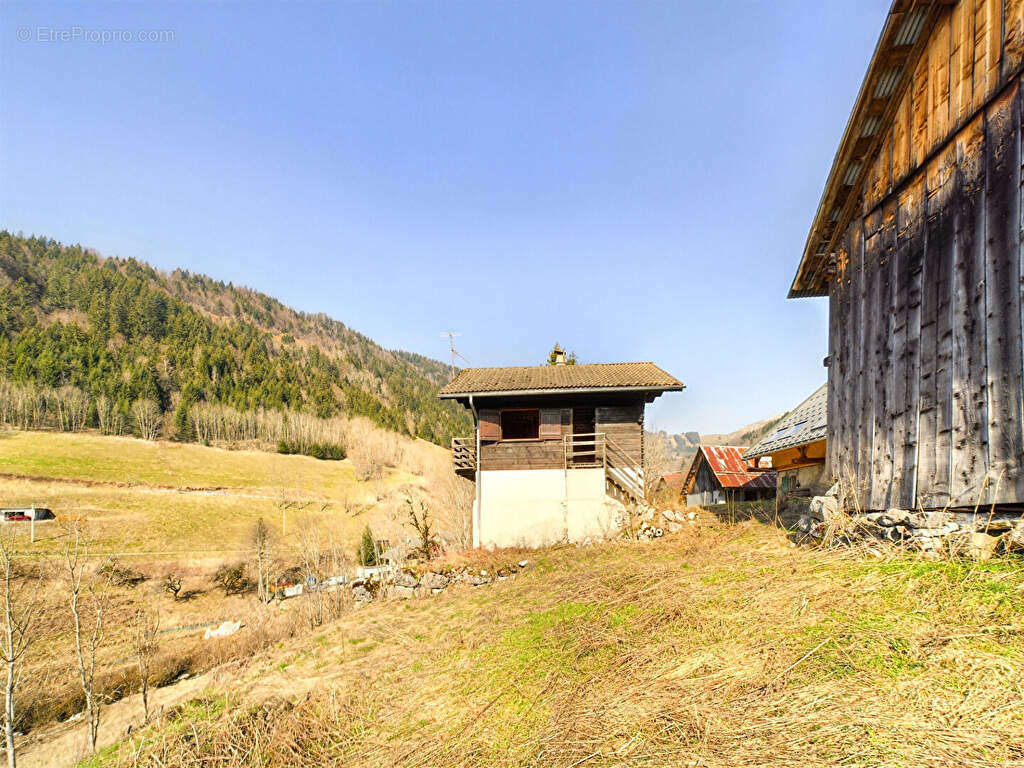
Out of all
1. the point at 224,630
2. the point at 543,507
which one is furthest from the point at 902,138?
the point at 224,630

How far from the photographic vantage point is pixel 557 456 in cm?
1683

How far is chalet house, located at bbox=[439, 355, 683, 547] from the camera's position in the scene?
53.3ft

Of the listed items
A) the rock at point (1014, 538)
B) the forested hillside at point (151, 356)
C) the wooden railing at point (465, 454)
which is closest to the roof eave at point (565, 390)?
the wooden railing at point (465, 454)

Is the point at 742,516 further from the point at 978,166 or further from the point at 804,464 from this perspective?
the point at 978,166

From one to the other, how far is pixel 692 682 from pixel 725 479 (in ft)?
77.0

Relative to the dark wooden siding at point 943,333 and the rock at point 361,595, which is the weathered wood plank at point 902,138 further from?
the rock at point 361,595

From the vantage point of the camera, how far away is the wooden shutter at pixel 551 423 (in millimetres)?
17172

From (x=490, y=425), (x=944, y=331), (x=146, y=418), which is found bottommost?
(x=146, y=418)

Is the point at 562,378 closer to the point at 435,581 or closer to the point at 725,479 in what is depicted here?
the point at 435,581

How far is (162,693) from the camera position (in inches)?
534

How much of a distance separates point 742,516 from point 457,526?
19639mm

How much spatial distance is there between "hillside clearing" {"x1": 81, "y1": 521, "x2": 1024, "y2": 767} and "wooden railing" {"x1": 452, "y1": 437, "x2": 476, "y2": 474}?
8410 millimetres

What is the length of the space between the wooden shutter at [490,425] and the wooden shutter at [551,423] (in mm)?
1612

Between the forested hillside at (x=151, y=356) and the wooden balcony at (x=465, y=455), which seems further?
the forested hillside at (x=151, y=356)
